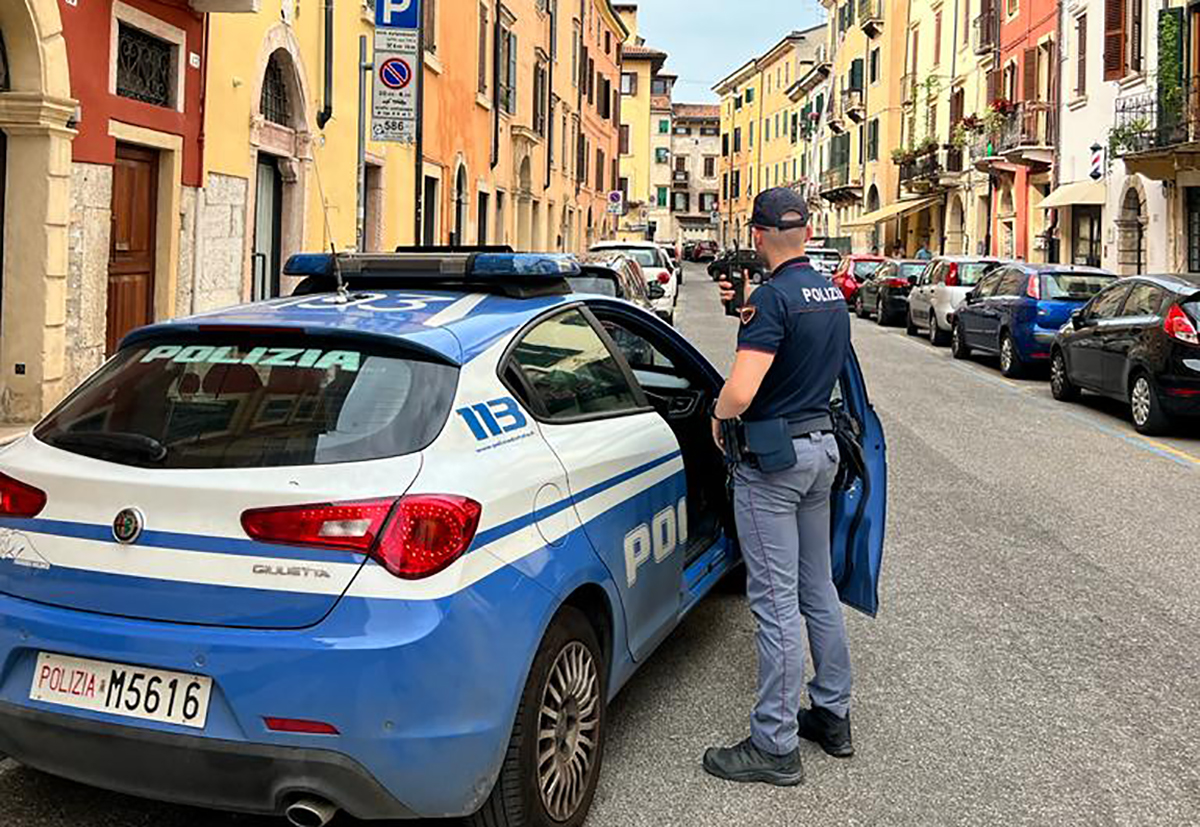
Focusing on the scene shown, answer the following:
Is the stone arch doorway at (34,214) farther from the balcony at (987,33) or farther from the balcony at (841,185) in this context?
the balcony at (841,185)

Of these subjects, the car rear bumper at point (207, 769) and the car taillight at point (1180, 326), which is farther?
the car taillight at point (1180, 326)

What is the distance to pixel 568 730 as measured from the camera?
11.7 feet

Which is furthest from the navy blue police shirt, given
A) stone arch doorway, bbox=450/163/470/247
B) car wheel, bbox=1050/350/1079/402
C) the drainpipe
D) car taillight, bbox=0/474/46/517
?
stone arch doorway, bbox=450/163/470/247

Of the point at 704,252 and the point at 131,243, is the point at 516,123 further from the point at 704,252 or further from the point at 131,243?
the point at 704,252

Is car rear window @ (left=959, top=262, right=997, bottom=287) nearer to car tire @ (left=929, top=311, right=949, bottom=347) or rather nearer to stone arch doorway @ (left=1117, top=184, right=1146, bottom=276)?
car tire @ (left=929, top=311, right=949, bottom=347)

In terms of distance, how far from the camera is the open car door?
4.41 meters

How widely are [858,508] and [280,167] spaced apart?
11492 mm

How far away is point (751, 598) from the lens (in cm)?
402

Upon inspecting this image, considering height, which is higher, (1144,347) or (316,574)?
(1144,347)

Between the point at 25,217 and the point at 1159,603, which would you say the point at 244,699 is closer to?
the point at 1159,603

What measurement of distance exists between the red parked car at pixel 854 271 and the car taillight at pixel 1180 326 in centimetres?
2201

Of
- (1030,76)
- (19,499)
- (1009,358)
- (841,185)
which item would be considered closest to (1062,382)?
(1009,358)

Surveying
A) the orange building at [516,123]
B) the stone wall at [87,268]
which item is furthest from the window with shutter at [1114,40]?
the stone wall at [87,268]

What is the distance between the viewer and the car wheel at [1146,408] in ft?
38.8
